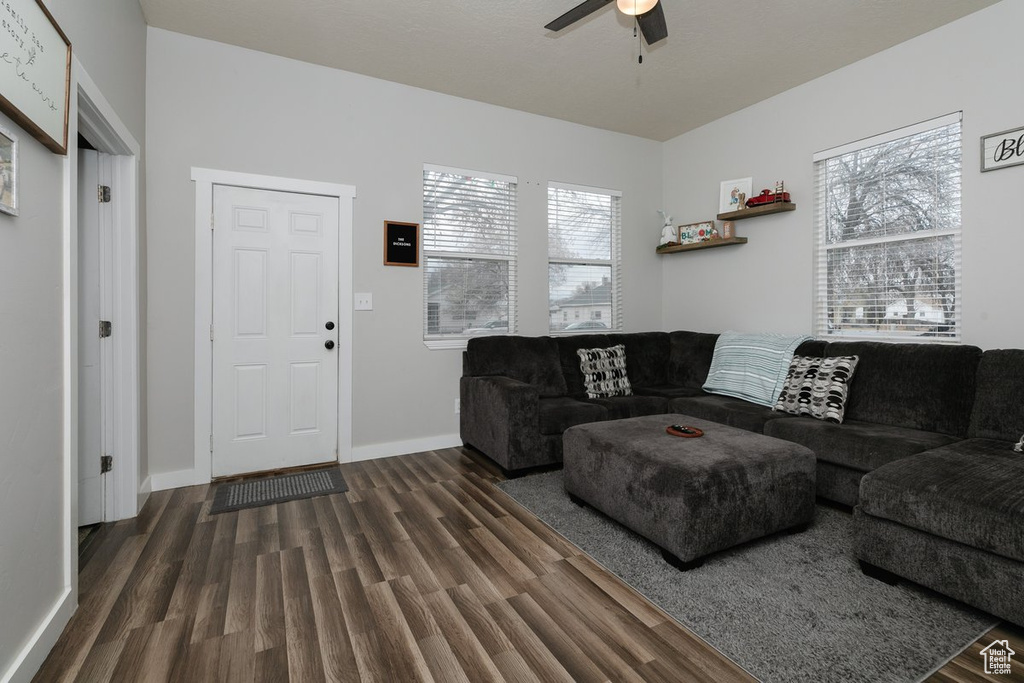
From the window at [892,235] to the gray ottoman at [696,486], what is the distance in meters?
1.64

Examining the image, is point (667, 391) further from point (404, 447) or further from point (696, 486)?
point (404, 447)

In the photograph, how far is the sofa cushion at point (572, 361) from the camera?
156 inches

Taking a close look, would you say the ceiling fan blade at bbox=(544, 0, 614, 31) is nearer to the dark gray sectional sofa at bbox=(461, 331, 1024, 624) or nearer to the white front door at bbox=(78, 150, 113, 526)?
the dark gray sectional sofa at bbox=(461, 331, 1024, 624)

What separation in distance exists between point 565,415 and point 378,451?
4.87ft

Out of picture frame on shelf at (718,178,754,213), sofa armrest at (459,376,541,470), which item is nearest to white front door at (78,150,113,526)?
sofa armrest at (459,376,541,470)

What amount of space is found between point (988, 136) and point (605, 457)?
115 inches

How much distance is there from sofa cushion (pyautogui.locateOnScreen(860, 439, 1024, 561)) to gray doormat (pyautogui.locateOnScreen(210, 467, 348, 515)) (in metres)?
2.81

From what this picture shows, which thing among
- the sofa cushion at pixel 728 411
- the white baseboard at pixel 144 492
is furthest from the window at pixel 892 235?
the white baseboard at pixel 144 492

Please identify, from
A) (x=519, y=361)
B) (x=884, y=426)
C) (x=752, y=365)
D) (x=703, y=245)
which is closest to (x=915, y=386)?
(x=884, y=426)

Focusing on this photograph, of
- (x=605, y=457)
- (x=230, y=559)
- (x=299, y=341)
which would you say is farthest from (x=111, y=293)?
(x=605, y=457)

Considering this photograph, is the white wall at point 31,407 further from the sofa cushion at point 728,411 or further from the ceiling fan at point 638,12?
the sofa cushion at point 728,411

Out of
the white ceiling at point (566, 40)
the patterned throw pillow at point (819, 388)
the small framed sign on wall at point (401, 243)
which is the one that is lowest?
the patterned throw pillow at point (819, 388)

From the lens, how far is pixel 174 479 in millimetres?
3053

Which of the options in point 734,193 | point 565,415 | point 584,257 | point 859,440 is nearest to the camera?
point 859,440
